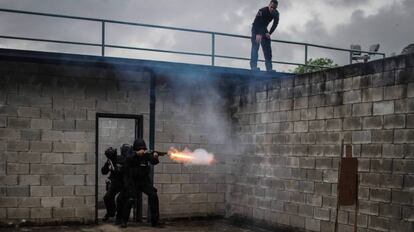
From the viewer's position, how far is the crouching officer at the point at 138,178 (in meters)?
9.73

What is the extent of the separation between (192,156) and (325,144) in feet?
12.1

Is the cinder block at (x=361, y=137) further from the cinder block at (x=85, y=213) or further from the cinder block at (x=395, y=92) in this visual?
the cinder block at (x=85, y=213)

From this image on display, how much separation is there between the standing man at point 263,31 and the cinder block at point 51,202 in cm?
548

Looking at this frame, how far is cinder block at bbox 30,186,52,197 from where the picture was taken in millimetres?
9781

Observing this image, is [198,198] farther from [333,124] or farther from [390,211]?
[390,211]

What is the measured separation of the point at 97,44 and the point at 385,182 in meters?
6.63

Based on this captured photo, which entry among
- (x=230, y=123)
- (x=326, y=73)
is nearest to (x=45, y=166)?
(x=230, y=123)

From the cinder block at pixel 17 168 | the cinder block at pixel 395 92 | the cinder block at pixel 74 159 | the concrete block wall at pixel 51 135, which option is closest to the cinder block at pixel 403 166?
the cinder block at pixel 395 92

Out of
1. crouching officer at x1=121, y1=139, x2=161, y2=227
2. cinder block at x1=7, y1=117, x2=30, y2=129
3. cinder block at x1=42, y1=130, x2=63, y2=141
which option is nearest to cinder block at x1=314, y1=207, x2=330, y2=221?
crouching officer at x1=121, y1=139, x2=161, y2=227

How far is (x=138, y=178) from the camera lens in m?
9.88

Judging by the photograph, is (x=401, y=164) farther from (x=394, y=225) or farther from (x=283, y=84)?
(x=283, y=84)

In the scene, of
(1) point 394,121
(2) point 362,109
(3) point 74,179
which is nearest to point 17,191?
(3) point 74,179

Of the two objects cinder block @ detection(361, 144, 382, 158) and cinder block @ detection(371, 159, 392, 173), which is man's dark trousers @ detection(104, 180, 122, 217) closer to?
cinder block @ detection(361, 144, 382, 158)

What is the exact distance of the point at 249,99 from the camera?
1098 centimetres
